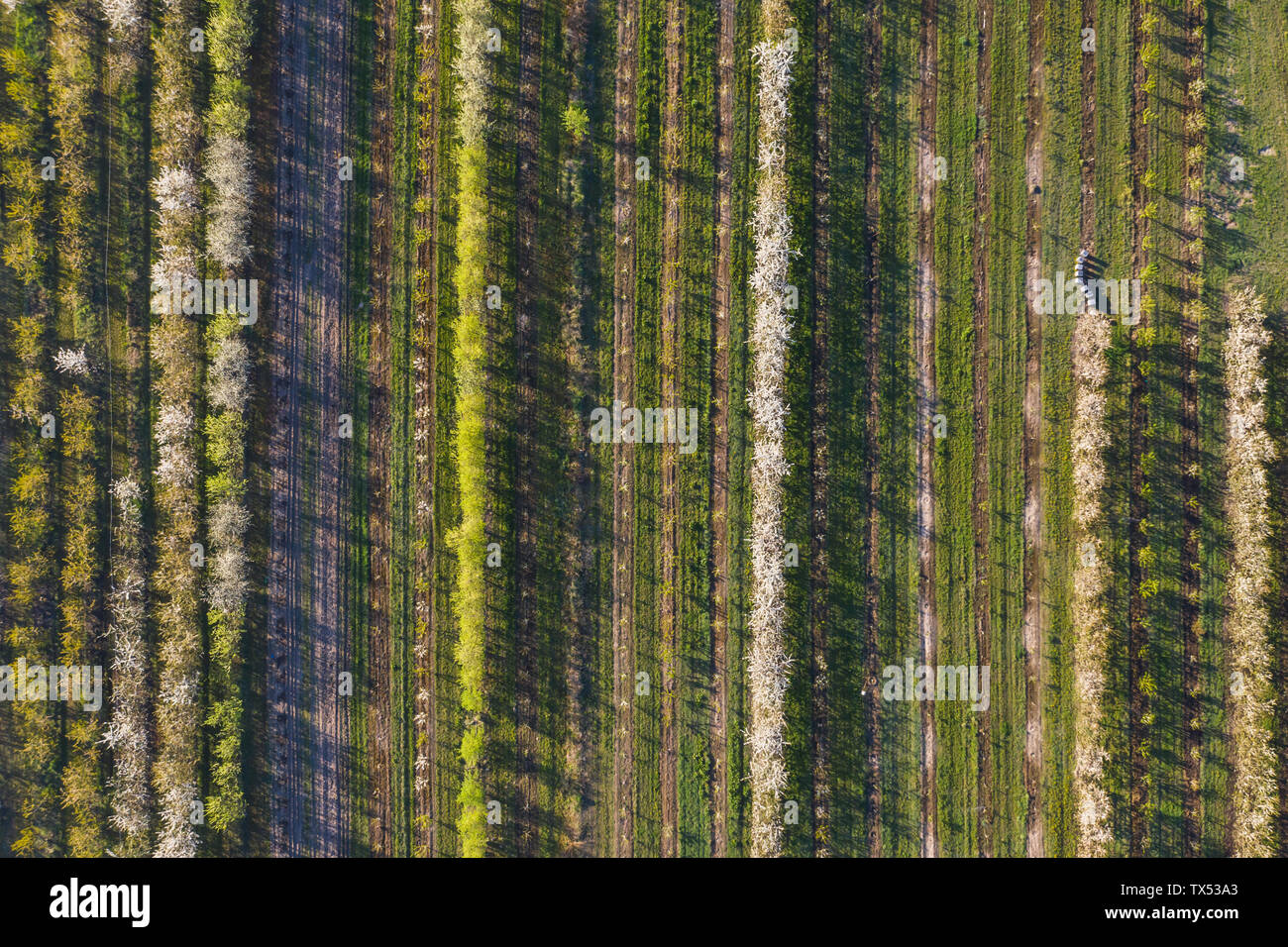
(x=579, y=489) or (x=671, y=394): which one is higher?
(x=671, y=394)

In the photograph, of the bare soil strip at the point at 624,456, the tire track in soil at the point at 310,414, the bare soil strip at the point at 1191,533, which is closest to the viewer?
the bare soil strip at the point at 1191,533

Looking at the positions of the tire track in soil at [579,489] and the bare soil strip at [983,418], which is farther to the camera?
the tire track in soil at [579,489]

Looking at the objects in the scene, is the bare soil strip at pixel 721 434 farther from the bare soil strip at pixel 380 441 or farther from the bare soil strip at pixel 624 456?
the bare soil strip at pixel 380 441

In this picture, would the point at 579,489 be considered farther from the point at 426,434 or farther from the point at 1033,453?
the point at 1033,453

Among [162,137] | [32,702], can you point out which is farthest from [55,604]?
[162,137]

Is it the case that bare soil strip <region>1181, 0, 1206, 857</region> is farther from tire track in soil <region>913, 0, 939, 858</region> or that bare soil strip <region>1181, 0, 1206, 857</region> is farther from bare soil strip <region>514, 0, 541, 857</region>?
bare soil strip <region>514, 0, 541, 857</region>

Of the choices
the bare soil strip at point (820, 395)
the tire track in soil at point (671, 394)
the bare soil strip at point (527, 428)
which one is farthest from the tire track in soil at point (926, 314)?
the bare soil strip at point (527, 428)

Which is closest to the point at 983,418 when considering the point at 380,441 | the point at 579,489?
the point at 579,489

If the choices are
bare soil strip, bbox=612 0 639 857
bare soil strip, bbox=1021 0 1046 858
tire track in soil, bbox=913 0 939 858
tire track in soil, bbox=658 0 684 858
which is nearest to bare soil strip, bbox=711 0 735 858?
tire track in soil, bbox=658 0 684 858
